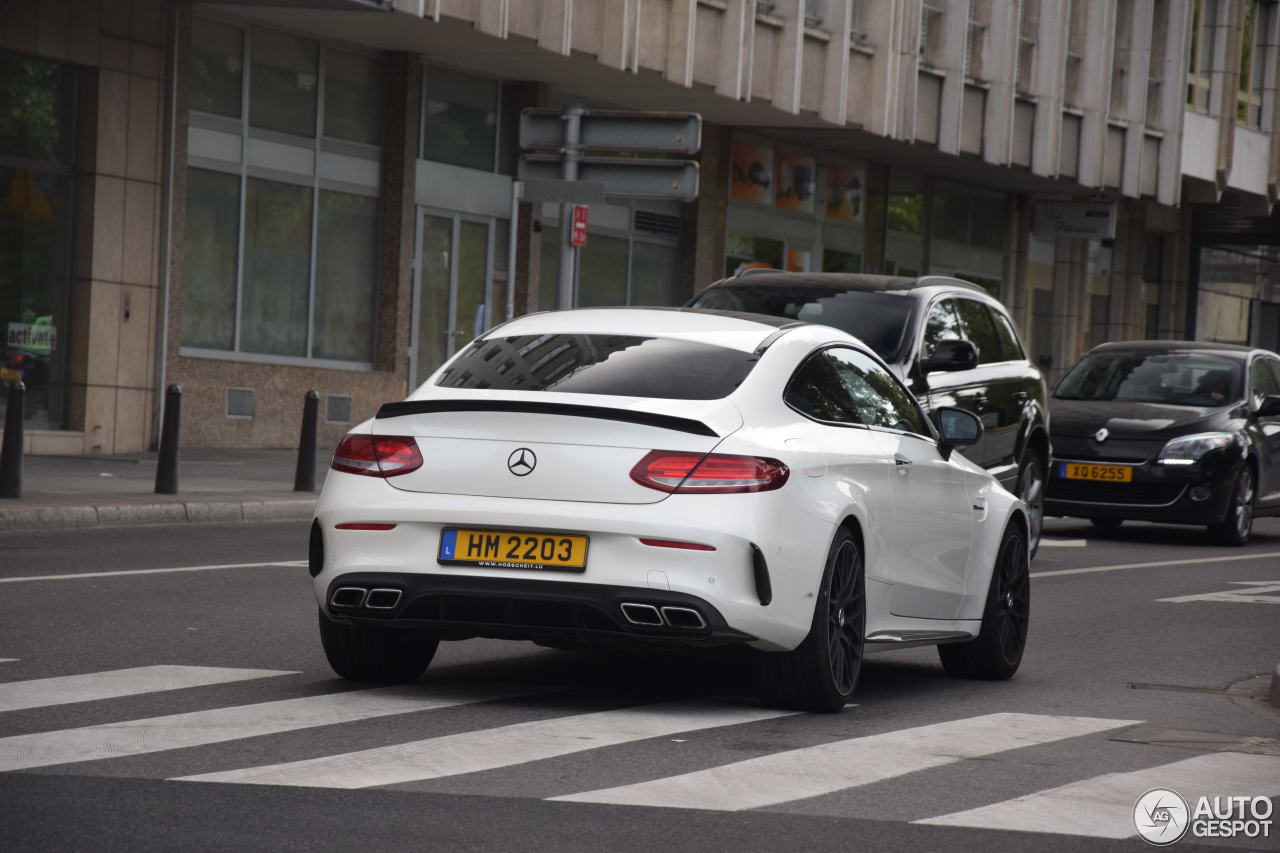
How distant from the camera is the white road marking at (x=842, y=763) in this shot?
6.02 meters

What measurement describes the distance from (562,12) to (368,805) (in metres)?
20.3

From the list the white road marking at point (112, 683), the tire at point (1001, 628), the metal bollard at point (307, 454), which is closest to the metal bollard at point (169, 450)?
the metal bollard at point (307, 454)

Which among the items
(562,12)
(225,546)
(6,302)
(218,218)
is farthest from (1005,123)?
(225,546)

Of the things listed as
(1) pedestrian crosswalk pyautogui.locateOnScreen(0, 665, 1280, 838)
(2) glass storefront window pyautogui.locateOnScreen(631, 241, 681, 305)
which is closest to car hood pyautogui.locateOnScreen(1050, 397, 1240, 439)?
(1) pedestrian crosswalk pyautogui.locateOnScreen(0, 665, 1280, 838)

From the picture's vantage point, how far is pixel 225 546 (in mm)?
14195

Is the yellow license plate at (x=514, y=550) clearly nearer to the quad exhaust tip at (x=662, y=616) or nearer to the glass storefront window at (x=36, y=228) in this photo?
the quad exhaust tip at (x=662, y=616)

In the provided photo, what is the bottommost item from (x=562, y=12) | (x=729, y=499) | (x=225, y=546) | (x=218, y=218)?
(x=225, y=546)

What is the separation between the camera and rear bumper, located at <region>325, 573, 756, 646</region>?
727cm

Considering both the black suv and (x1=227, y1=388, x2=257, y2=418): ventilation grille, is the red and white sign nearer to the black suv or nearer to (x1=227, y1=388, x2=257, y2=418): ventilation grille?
the black suv

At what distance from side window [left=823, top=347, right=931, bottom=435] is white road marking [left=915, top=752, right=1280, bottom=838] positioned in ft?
6.85

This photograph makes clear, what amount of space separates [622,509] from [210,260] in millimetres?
17462

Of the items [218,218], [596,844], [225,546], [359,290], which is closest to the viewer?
[596,844]

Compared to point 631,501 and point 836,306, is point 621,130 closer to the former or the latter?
point 836,306

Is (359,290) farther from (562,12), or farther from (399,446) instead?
(399,446)
